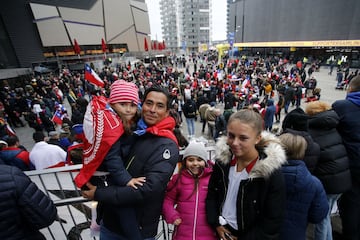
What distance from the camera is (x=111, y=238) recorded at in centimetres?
179

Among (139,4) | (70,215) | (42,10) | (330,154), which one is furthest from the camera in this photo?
(139,4)

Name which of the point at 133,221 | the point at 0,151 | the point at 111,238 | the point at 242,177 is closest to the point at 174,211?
the point at 133,221

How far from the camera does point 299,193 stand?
1.77m

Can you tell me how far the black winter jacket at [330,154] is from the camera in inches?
82.7

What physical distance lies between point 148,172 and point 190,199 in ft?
2.33

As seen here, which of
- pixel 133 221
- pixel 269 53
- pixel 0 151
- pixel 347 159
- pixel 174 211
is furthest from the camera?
pixel 269 53

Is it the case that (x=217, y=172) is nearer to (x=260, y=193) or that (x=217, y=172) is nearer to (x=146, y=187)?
(x=260, y=193)

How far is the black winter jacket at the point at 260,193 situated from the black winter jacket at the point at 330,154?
850mm

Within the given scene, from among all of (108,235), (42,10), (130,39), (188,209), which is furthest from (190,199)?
(130,39)

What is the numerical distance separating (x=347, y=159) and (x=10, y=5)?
120ft

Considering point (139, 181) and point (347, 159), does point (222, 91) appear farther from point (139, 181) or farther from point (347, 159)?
point (139, 181)

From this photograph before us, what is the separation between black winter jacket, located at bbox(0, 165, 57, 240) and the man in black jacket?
463 millimetres

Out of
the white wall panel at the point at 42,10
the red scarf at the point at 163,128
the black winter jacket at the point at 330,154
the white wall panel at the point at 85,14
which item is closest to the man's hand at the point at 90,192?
the red scarf at the point at 163,128

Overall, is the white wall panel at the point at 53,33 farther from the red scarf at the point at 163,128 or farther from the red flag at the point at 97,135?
the red scarf at the point at 163,128
